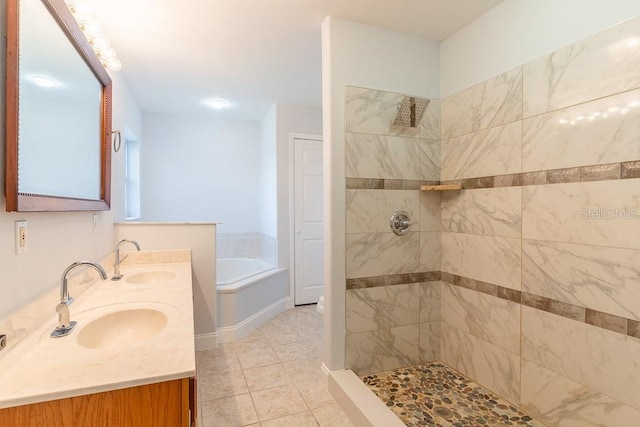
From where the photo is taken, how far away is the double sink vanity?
0.77 meters

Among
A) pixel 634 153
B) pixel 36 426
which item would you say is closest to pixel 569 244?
pixel 634 153

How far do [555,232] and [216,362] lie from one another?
2444 millimetres

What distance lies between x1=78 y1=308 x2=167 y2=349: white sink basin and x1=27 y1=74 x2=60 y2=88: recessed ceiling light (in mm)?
906

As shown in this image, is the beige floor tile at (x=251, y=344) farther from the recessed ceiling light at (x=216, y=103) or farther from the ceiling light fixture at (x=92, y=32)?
the recessed ceiling light at (x=216, y=103)

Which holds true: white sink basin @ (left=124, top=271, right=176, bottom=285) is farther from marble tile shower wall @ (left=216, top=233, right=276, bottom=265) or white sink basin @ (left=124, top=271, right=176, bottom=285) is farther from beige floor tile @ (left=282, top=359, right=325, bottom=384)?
marble tile shower wall @ (left=216, top=233, right=276, bottom=265)

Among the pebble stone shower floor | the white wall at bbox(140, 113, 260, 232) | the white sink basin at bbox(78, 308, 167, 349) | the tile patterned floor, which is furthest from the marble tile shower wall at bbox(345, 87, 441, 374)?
the white wall at bbox(140, 113, 260, 232)

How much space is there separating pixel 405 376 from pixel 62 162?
7.52ft

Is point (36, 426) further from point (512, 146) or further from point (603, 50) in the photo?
point (603, 50)

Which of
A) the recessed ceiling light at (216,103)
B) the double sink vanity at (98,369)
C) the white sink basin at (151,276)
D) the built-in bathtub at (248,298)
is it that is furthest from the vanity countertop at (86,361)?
the recessed ceiling light at (216,103)

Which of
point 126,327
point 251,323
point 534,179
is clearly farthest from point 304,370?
point 534,179

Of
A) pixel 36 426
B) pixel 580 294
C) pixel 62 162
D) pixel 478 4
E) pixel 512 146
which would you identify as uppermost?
pixel 478 4

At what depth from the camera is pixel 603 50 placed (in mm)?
1422

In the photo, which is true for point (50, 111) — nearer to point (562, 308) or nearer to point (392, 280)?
point (392, 280)

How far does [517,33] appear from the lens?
1.80 meters
